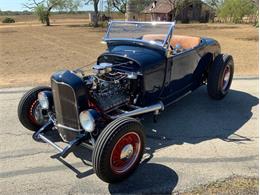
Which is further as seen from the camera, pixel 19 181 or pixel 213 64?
pixel 213 64

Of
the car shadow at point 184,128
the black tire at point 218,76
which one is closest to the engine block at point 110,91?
the car shadow at point 184,128

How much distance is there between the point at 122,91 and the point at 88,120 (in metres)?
0.99

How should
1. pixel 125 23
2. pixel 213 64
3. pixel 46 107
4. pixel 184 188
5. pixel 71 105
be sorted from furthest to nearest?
pixel 213 64
pixel 125 23
pixel 46 107
pixel 71 105
pixel 184 188

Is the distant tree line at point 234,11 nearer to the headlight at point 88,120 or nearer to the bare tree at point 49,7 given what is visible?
the bare tree at point 49,7

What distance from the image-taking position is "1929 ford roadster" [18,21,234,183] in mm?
3727

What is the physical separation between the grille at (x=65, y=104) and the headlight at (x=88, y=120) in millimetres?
161

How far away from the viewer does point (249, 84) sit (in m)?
7.52

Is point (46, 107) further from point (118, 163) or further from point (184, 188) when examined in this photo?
point (184, 188)

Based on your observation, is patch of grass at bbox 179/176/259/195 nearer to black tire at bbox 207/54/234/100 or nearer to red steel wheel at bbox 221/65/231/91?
black tire at bbox 207/54/234/100

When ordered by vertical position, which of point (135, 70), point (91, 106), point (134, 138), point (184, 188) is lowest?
point (184, 188)

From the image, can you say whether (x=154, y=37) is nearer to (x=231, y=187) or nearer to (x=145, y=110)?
(x=145, y=110)

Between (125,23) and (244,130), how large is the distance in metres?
2.57

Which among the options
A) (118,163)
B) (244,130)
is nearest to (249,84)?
(244,130)

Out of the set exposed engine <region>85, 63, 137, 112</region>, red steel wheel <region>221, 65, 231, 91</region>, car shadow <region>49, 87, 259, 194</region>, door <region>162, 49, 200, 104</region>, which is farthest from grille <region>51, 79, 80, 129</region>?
red steel wheel <region>221, 65, 231, 91</region>
